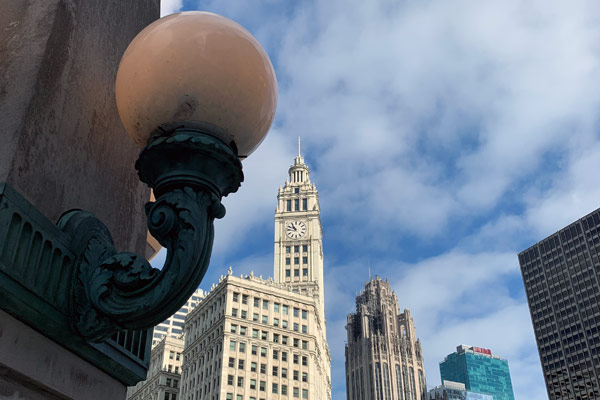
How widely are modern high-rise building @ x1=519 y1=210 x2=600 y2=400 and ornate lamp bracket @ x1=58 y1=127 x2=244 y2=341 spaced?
111 metres

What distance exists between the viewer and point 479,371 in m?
181

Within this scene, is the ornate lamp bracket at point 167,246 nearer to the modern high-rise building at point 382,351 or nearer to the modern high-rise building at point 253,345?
the modern high-rise building at point 253,345

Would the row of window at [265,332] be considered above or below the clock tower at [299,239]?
below

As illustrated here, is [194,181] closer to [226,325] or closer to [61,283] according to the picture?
[61,283]

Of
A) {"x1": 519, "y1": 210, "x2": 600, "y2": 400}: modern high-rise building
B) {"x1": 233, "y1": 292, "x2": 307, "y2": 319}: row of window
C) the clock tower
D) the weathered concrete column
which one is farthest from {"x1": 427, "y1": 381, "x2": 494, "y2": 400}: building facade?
the weathered concrete column

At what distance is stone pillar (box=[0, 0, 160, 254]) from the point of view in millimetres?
1961

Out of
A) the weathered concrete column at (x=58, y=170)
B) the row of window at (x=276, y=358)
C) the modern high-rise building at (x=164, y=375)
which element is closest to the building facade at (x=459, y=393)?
the modern high-rise building at (x=164, y=375)

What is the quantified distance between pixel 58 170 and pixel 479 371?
646ft

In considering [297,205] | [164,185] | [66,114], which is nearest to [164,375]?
[297,205]

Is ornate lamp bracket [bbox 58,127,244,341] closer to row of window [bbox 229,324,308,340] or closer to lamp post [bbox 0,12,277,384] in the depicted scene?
lamp post [bbox 0,12,277,384]

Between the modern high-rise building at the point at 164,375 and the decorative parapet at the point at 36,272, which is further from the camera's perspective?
the modern high-rise building at the point at 164,375

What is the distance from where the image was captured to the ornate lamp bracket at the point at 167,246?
1.76m

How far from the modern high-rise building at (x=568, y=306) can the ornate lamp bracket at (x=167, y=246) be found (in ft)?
363

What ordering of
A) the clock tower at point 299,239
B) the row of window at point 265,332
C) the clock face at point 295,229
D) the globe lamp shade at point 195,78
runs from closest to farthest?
1. the globe lamp shade at point 195,78
2. the row of window at point 265,332
3. the clock tower at point 299,239
4. the clock face at point 295,229
